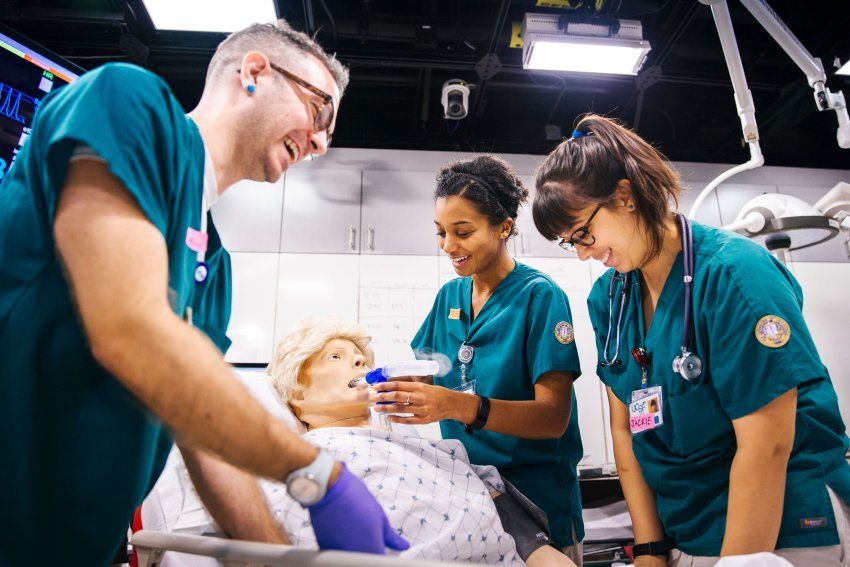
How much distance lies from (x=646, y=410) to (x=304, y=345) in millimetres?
1158

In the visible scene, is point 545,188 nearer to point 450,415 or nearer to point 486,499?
point 450,415

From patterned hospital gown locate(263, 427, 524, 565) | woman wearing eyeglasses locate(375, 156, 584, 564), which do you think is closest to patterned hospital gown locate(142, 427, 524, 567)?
patterned hospital gown locate(263, 427, 524, 565)

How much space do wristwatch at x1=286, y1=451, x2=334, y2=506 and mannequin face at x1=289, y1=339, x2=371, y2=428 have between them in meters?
1.09

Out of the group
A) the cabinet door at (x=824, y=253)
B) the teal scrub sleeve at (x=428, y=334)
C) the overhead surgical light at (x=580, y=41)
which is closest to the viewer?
the teal scrub sleeve at (x=428, y=334)

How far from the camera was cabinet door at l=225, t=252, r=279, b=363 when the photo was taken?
143 inches

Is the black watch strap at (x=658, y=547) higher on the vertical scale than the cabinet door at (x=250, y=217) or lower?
lower

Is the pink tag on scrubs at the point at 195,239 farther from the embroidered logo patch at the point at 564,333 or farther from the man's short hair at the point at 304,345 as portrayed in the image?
the embroidered logo patch at the point at 564,333

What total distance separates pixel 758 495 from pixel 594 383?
267 centimetres

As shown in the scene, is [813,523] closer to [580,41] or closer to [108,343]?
[108,343]

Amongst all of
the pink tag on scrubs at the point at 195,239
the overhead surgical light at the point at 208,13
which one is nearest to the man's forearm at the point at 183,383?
the pink tag on scrubs at the point at 195,239

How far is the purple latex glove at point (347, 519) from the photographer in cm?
77

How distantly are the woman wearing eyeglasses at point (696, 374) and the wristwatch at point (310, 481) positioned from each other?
0.97m

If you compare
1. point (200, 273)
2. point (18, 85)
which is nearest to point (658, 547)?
point (200, 273)

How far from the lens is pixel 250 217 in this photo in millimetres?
3951
